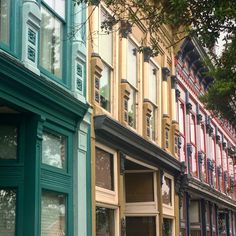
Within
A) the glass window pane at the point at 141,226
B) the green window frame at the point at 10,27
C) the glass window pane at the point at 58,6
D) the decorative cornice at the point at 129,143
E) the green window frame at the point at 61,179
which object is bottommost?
the glass window pane at the point at 141,226

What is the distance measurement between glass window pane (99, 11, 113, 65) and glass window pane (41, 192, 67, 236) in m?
4.15

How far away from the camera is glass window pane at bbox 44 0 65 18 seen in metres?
11.4

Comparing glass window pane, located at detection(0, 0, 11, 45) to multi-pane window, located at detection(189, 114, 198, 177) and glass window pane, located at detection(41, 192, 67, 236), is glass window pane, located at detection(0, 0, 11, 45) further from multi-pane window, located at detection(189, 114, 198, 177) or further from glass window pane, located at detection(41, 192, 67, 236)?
multi-pane window, located at detection(189, 114, 198, 177)

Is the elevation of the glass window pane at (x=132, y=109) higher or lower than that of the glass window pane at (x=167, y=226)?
higher

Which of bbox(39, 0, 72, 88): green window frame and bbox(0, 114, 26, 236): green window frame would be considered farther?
bbox(39, 0, 72, 88): green window frame

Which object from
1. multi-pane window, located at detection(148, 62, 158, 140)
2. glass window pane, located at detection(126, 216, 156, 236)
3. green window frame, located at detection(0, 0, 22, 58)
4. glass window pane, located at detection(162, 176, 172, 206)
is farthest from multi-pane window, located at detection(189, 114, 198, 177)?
green window frame, located at detection(0, 0, 22, 58)

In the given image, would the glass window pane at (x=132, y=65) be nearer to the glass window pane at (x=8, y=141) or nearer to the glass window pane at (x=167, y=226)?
the glass window pane at (x=167, y=226)

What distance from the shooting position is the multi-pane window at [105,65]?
13.8 metres

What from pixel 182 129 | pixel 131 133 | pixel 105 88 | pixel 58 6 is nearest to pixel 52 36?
pixel 58 6

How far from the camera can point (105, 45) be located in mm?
14211

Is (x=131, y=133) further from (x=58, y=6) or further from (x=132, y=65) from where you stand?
(x=58, y=6)

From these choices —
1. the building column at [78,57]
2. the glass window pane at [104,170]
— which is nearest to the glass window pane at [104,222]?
the glass window pane at [104,170]

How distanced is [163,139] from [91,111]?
6517 millimetres

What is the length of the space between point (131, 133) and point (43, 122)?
4.48m
